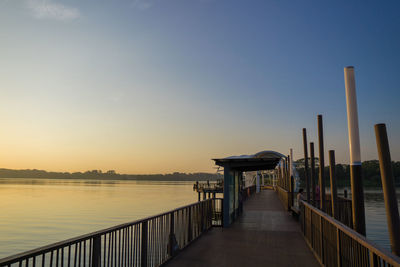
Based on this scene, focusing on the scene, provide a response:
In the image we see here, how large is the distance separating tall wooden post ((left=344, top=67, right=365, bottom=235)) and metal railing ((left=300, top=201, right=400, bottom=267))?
928 millimetres

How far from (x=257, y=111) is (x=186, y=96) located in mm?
8160

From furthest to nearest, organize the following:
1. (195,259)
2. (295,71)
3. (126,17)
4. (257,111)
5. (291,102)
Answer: (257,111), (291,102), (295,71), (126,17), (195,259)

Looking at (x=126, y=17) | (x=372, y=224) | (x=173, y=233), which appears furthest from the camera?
(x=372, y=224)

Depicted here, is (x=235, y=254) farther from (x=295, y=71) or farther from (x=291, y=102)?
(x=291, y=102)

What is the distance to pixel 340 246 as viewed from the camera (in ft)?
17.2

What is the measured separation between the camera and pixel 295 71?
24.9 meters

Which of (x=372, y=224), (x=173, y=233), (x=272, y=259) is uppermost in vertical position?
(x=173, y=233)

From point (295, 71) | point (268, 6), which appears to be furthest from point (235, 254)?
point (295, 71)

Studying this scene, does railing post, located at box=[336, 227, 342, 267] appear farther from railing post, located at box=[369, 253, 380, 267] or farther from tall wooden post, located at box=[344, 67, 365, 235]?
tall wooden post, located at box=[344, 67, 365, 235]

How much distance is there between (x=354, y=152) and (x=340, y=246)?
264cm

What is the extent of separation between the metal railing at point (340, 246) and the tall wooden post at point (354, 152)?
0.93 meters

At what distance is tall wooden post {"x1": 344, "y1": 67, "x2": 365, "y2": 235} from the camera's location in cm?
716

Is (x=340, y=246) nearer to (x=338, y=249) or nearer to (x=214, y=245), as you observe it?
(x=338, y=249)

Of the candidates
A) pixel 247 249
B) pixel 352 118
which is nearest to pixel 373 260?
pixel 352 118
